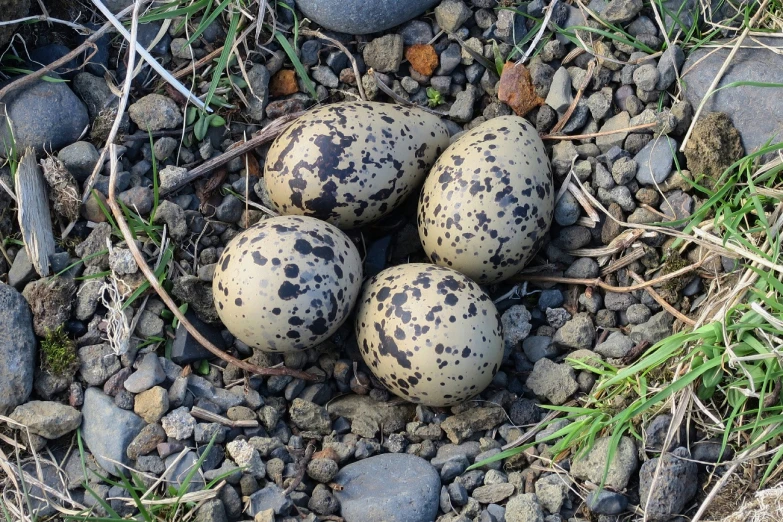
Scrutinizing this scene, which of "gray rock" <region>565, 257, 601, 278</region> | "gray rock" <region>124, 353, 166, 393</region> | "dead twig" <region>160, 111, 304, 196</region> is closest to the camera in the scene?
"gray rock" <region>124, 353, 166, 393</region>

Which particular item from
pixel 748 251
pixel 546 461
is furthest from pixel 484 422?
pixel 748 251

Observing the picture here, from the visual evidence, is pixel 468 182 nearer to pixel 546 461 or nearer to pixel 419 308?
pixel 419 308

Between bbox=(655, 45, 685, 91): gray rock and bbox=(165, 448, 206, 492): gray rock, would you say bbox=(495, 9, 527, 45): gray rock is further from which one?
bbox=(165, 448, 206, 492): gray rock

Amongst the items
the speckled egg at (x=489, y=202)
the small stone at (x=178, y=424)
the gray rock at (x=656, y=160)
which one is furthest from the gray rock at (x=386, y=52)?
the small stone at (x=178, y=424)

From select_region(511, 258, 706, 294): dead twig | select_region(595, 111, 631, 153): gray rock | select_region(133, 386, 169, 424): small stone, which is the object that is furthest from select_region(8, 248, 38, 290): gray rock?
select_region(595, 111, 631, 153): gray rock

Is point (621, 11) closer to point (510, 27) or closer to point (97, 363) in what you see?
point (510, 27)

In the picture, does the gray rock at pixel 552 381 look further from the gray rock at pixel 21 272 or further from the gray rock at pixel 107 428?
the gray rock at pixel 21 272
